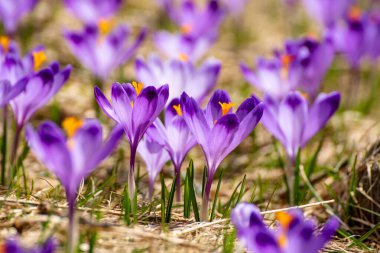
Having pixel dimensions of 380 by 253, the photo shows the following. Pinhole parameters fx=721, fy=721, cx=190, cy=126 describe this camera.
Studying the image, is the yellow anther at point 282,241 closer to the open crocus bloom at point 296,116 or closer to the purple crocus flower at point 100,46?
the open crocus bloom at point 296,116

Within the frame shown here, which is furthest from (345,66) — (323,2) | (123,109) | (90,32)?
(123,109)

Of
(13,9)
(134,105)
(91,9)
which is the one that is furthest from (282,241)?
(91,9)

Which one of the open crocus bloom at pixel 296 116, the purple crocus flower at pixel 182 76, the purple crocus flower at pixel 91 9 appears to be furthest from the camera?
the purple crocus flower at pixel 91 9

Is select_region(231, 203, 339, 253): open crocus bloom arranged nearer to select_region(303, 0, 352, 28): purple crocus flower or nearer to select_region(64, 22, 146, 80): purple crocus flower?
select_region(64, 22, 146, 80): purple crocus flower

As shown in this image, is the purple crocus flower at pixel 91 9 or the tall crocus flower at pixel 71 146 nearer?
the tall crocus flower at pixel 71 146

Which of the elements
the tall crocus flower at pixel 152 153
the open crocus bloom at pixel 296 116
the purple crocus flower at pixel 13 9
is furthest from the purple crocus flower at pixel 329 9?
the tall crocus flower at pixel 152 153

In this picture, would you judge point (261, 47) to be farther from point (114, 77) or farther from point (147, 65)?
point (147, 65)

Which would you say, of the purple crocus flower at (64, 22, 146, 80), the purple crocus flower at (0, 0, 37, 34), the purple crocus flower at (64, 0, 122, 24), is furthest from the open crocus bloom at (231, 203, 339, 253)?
the purple crocus flower at (64, 0, 122, 24)
